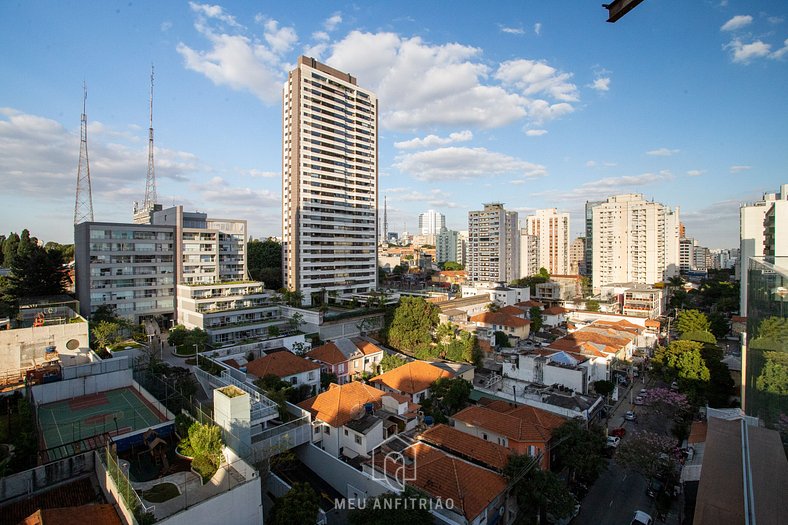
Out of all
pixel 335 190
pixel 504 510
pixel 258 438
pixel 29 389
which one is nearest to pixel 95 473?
pixel 258 438

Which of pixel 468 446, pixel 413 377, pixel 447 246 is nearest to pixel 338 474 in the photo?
pixel 468 446

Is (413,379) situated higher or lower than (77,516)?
lower

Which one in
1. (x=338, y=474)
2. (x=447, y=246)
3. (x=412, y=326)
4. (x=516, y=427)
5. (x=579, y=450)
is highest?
(x=447, y=246)

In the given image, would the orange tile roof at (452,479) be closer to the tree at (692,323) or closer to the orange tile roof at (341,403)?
the orange tile roof at (341,403)

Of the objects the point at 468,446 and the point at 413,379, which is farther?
the point at 413,379

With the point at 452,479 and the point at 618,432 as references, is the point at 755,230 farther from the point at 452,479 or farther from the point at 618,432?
the point at 452,479

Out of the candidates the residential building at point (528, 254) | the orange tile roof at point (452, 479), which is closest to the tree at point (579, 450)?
the orange tile roof at point (452, 479)

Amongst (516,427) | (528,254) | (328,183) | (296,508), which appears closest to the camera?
(296,508)
